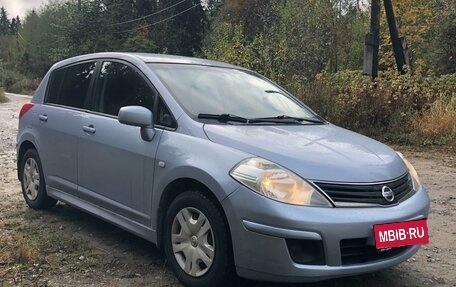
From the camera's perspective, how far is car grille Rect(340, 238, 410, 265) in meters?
3.20

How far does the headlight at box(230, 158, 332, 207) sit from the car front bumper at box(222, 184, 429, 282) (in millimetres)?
44

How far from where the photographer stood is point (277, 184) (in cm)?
322

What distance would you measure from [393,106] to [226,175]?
349 inches

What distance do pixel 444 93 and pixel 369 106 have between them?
174cm

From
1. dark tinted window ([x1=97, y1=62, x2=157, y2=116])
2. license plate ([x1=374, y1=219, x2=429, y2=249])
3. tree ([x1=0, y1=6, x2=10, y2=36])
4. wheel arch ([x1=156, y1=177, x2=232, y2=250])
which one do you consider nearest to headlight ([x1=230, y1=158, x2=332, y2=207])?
wheel arch ([x1=156, y1=177, x2=232, y2=250])

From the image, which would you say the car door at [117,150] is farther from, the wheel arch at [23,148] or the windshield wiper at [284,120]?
the wheel arch at [23,148]

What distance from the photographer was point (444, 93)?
38.1ft

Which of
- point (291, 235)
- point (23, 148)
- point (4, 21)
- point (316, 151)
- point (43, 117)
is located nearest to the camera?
point (291, 235)

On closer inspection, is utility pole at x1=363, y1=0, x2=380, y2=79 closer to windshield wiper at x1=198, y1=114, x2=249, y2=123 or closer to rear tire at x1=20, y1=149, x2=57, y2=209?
rear tire at x1=20, y1=149, x2=57, y2=209

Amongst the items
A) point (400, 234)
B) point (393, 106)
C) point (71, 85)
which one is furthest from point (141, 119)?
point (393, 106)

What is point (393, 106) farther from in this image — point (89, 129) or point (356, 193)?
point (356, 193)

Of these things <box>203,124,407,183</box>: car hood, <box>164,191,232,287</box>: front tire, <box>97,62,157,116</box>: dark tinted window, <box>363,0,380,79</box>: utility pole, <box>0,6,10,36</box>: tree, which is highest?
<box>0,6,10,36</box>: tree

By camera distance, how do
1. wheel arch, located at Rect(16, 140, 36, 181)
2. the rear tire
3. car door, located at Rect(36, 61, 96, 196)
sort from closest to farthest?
car door, located at Rect(36, 61, 96, 196), the rear tire, wheel arch, located at Rect(16, 140, 36, 181)

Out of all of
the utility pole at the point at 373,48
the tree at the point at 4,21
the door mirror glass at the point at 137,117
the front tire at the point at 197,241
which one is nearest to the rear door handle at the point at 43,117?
the door mirror glass at the point at 137,117
